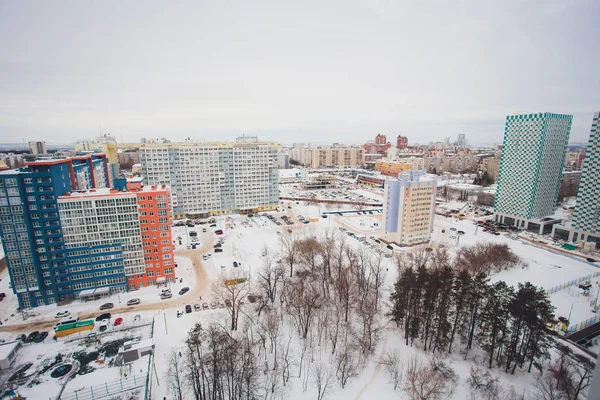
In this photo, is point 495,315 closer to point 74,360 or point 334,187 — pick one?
point 74,360

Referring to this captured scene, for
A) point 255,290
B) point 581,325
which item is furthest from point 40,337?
point 581,325

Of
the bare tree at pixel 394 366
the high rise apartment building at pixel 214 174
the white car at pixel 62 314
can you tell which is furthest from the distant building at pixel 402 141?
the white car at pixel 62 314

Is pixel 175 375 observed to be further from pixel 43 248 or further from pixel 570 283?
pixel 570 283

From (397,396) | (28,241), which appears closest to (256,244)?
(28,241)

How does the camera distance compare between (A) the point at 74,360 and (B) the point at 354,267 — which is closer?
(A) the point at 74,360

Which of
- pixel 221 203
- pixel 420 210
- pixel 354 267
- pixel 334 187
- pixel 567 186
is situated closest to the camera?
pixel 354 267
